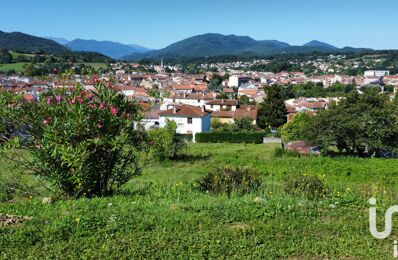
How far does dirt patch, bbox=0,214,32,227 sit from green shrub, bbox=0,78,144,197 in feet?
3.50

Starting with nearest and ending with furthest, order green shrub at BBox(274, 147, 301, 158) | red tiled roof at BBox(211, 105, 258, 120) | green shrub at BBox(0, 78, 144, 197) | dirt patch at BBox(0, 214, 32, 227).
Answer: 1. dirt patch at BBox(0, 214, 32, 227)
2. green shrub at BBox(0, 78, 144, 197)
3. green shrub at BBox(274, 147, 301, 158)
4. red tiled roof at BBox(211, 105, 258, 120)

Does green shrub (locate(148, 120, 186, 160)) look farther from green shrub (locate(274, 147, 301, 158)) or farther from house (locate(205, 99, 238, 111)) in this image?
house (locate(205, 99, 238, 111))

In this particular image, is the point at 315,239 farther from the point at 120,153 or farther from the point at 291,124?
the point at 291,124

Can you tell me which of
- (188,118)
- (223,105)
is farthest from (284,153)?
(223,105)

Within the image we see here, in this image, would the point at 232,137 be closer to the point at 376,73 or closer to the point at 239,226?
the point at 239,226

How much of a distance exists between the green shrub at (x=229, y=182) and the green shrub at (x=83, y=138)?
168 cm

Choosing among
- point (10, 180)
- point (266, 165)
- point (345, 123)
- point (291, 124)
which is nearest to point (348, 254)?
point (10, 180)

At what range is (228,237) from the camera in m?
5.07

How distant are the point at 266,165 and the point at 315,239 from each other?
52.9ft

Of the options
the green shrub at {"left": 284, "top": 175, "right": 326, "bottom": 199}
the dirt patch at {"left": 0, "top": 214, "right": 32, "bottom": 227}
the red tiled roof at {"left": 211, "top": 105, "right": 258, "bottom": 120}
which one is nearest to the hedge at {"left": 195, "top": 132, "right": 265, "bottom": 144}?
the red tiled roof at {"left": 211, "top": 105, "right": 258, "bottom": 120}

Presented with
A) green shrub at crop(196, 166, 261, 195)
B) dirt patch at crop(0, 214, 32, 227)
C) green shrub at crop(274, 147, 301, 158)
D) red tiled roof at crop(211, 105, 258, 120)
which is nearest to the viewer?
dirt patch at crop(0, 214, 32, 227)

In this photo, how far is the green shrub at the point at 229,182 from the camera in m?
8.09

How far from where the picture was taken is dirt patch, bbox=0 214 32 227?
A: 5.48 metres

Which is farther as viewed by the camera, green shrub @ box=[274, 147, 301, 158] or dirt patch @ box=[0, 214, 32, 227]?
green shrub @ box=[274, 147, 301, 158]
